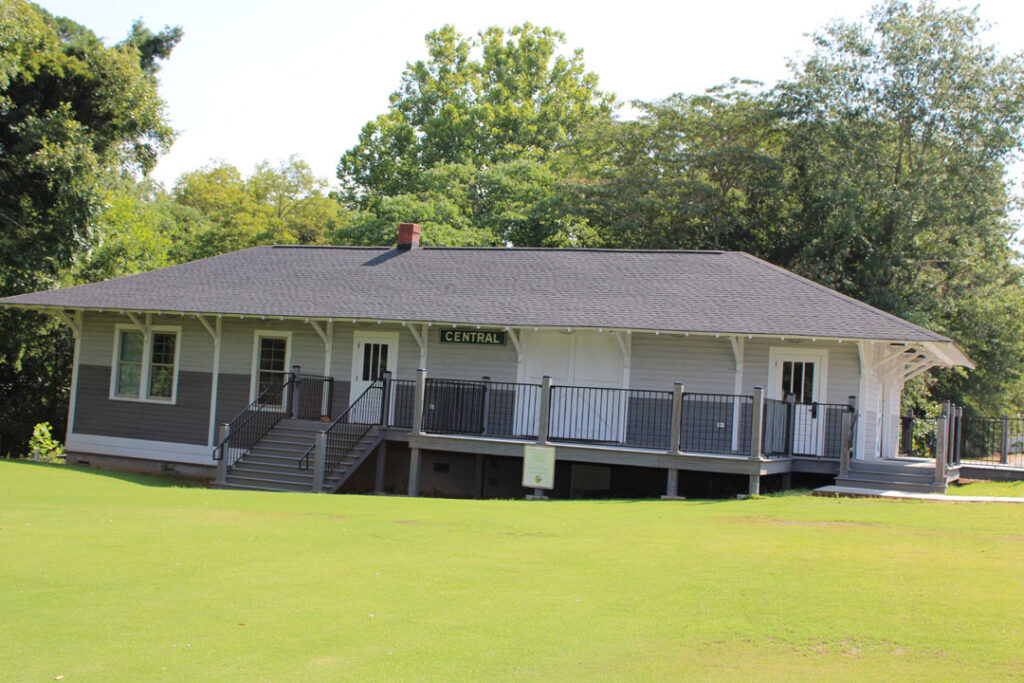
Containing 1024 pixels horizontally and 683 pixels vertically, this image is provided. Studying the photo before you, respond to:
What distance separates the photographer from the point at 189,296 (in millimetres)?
22812

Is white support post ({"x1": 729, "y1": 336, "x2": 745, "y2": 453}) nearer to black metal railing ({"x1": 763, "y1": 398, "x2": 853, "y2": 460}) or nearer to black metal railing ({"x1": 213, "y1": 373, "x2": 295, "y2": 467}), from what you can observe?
black metal railing ({"x1": 763, "y1": 398, "x2": 853, "y2": 460})

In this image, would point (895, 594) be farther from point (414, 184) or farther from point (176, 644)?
point (414, 184)

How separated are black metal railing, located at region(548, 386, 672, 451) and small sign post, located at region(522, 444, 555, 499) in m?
1.23

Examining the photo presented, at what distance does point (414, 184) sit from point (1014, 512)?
4329 centimetres

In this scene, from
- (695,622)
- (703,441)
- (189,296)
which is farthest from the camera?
(189,296)

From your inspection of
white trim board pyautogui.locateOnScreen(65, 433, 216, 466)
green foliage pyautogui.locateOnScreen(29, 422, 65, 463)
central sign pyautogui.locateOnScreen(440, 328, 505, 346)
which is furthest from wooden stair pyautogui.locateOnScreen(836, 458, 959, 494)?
green foliage pyautogui.locateOnScreen(29, 422, 65, 463)

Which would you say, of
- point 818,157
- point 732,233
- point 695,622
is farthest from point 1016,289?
point 695,622

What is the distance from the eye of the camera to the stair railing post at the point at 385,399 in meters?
20.3

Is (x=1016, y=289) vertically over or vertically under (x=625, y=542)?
over

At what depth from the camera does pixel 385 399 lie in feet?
66.8

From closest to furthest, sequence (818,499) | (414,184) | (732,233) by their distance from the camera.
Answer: (818,499) < (732,233) < (414,184)

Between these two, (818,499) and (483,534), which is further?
(818,499)

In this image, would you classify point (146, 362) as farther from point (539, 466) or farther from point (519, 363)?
point (539, 466)

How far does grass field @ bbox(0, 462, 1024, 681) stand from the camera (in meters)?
6.85
